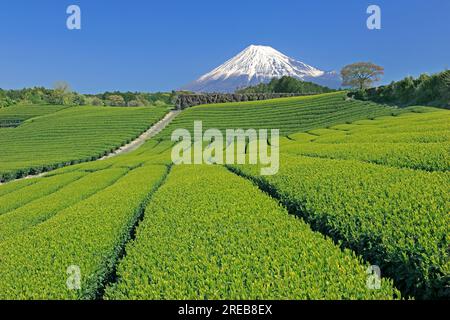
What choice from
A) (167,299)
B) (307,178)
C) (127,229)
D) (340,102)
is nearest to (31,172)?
(127,229)

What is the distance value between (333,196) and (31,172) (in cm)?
2851

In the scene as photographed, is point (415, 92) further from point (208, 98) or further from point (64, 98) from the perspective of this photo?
point (64, 98)

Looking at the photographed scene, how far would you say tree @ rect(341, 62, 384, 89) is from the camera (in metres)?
89.4

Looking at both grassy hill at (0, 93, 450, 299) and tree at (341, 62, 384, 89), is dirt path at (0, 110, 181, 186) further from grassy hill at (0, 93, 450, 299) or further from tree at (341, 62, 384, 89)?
tree at (341, 62, 384, 89)

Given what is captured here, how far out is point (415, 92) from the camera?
42.9m

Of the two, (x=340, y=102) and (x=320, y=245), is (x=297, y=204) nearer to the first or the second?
(x=320, y=245)

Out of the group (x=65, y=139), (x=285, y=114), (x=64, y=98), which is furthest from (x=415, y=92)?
(x=64, y=98)

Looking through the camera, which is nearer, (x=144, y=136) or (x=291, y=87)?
(x=144, y=136)

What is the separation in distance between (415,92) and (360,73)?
51.8 metres

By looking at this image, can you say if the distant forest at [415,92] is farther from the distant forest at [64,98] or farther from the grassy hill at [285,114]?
the distant forest at [64,98]

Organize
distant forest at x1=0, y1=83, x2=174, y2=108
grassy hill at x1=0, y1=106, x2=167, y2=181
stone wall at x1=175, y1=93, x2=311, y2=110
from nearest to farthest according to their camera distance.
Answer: grassy hill at x1=0, y1=106, x2=167, y2=181 < stone wall at x1=175, y1=93, x2=311, y2=110 < distant forest at x1=0, y1=83, x2=174, y2=108

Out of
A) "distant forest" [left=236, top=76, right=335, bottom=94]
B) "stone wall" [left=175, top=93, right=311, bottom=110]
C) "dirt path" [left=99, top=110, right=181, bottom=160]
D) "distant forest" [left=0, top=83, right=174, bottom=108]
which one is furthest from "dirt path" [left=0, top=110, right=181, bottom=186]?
"distant forest" [left=0, top=83, right=174, bottom=108]

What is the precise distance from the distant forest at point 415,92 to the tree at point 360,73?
4296 centimetres

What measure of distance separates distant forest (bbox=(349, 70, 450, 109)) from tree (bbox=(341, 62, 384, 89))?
4296 centimetres
